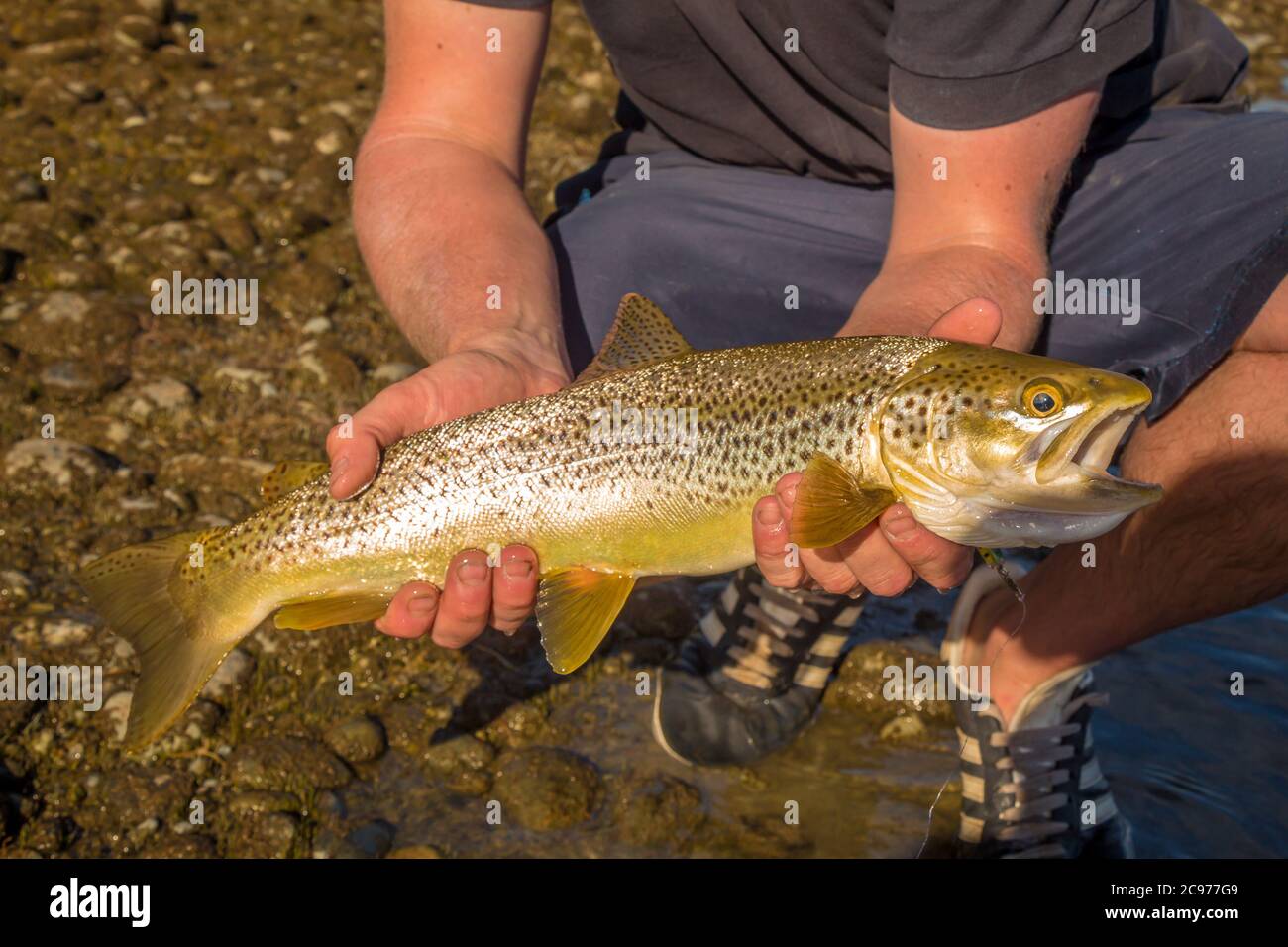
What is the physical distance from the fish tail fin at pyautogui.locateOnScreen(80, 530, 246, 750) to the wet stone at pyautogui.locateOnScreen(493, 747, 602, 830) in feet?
3.90

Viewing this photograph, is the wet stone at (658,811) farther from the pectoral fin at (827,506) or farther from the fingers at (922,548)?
the pectoral fin at (827,506)

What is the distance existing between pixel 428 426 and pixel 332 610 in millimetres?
616

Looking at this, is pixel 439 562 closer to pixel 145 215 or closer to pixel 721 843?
pixel 721 843

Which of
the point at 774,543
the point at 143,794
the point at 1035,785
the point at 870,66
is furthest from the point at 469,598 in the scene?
the point at 870,66

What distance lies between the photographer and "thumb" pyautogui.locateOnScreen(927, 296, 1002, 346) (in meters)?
3.66

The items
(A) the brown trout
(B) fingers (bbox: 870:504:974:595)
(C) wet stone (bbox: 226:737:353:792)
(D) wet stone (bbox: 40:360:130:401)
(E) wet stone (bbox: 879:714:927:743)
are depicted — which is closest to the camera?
(A) the brown trout

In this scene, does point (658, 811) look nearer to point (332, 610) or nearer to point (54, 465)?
point (332, 610)

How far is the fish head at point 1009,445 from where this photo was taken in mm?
3275

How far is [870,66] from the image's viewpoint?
4.75 metres

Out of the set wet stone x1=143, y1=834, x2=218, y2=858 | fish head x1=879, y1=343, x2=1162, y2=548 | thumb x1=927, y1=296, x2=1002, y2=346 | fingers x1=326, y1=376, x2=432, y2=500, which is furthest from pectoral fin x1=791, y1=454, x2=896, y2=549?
wet stone x1=143, y1=834, x2=218, y2=858

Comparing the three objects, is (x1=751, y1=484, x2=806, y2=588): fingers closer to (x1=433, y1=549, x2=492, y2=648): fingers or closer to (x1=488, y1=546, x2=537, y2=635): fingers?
(x1=488, y1=546, x2=537, y2=635): fingers

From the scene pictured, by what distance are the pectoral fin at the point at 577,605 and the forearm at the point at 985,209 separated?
3.70ft

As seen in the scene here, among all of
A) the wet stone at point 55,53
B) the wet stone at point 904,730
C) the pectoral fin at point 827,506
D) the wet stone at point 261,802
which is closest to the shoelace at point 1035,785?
the wet stone at point 904,730
